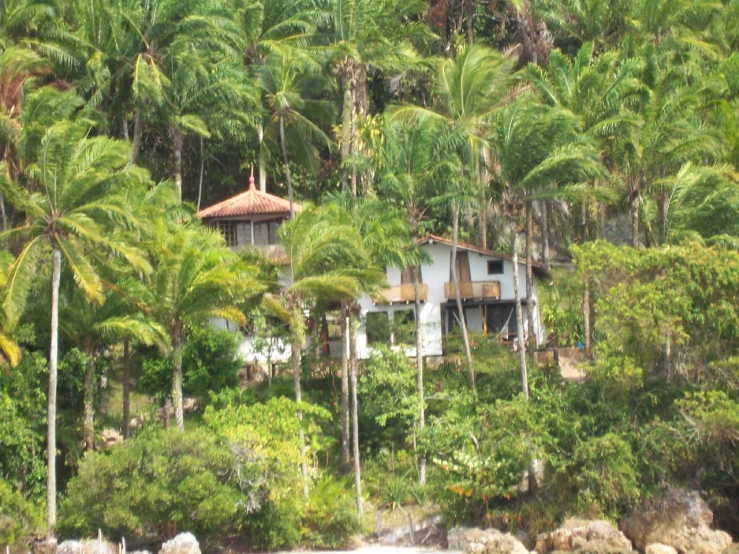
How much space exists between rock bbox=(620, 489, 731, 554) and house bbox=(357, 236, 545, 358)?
11.6 meters

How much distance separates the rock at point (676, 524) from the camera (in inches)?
1013

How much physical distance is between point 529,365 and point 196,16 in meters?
17.2

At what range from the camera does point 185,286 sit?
27.6m

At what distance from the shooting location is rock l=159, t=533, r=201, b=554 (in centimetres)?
2400

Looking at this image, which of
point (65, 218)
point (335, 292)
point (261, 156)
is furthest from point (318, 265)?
point (261, 156)

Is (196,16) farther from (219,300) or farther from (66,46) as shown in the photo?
(219,300)

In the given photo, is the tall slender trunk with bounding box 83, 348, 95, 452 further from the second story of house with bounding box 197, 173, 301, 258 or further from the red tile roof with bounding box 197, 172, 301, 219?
the second story of house with bounding box 197, 173, 301, 258

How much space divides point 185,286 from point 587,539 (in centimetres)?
1211

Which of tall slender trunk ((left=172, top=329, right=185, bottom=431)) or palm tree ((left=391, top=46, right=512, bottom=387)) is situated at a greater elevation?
palm tree ((left=391, top=46, right=512, bottom=387))

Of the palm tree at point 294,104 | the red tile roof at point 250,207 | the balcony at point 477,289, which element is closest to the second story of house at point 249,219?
the red tile roof at point 250,207

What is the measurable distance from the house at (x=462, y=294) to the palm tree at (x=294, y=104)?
16.8 feet

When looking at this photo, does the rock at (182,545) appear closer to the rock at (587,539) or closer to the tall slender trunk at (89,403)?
the tall slender trunk at (89,403)

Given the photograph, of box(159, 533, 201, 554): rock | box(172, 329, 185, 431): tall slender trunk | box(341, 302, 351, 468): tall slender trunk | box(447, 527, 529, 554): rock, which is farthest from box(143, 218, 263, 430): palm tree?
box(447, 527, 529, 554): rock

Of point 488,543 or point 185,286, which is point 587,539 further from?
point 185,286
